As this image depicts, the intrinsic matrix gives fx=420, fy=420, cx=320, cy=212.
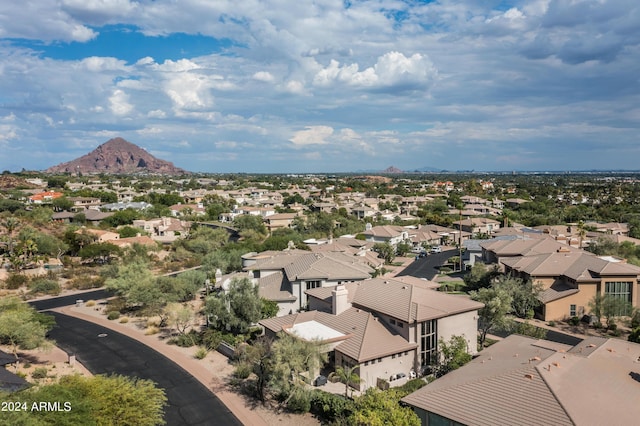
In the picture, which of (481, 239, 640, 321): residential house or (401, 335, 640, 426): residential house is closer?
(401, 335, 640, 426): residential house

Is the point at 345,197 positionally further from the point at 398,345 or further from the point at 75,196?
the point at 398,345

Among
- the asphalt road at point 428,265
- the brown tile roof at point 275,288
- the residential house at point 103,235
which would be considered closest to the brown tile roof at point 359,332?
the brown tile roof at point 275,288

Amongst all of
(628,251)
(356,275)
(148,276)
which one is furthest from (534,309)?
(148,276)

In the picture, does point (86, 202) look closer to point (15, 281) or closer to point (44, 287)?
point (15, 281)

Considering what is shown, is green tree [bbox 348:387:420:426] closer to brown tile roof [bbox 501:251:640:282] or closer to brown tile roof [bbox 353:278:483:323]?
brown tile roof [bbox 353:278:483:323]

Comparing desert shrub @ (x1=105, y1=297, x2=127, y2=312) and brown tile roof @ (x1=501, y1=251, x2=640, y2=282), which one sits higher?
brown tile roof @ (x1=501, y1=251, x2=640, y2=282)

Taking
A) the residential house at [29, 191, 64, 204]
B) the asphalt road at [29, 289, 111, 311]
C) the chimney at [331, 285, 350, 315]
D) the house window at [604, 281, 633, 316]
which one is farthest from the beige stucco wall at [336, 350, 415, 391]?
the residential house at [29, 191, 64, 204]
